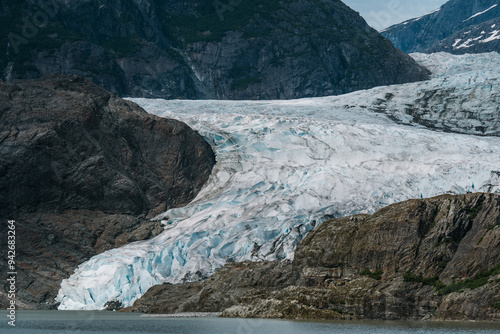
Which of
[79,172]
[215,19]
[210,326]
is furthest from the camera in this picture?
[215,19]

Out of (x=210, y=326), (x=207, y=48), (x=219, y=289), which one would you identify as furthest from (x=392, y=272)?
(x=207, y=48)

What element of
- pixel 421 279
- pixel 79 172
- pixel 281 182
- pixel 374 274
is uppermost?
pixel 79 172

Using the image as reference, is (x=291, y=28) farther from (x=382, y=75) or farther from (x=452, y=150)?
(x=452, y=150)

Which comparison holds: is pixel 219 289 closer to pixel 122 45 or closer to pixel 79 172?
pixel 79 172

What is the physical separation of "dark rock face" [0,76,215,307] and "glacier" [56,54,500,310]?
2365 mm

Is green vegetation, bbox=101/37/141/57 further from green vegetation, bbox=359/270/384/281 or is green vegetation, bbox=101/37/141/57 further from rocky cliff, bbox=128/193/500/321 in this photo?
green vegetation, bbox=359/270/384/281

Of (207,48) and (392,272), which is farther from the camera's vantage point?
(207,48)

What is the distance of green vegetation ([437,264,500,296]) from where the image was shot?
36.8m

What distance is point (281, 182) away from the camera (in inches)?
2354

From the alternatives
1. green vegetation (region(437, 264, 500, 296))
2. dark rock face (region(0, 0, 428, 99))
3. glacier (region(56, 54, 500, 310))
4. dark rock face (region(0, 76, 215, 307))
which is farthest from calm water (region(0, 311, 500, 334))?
dark rock face (region(0, 0, 428, 99))

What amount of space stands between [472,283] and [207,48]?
107m

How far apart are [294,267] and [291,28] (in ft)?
331

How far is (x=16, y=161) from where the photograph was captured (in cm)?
5797

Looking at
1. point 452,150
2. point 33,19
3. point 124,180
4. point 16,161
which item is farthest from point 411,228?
point 33,19
